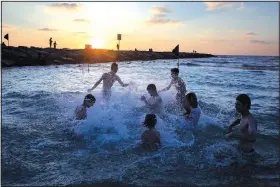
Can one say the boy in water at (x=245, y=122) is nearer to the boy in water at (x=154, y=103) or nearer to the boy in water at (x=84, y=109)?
the boy in water at (x=154, y=103)

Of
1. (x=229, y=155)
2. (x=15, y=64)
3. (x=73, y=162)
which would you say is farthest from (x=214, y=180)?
(x=15, y=64)

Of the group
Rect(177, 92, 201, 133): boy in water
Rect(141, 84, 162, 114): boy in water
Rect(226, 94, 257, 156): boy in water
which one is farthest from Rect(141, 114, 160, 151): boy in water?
Rect(141, 84, 162, 114): boy in water

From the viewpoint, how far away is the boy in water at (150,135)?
720 centimetres

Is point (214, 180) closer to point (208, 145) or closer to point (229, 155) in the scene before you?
point (229, 155)

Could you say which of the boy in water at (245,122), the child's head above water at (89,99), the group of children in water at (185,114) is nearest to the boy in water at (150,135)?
the group of children in water at (185,114)

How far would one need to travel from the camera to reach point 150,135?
24.0 ft

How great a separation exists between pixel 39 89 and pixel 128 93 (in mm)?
6318

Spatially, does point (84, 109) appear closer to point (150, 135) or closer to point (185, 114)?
point (150, 135)

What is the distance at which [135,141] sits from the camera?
8180 millimetres

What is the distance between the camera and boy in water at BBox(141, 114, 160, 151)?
7195 mm

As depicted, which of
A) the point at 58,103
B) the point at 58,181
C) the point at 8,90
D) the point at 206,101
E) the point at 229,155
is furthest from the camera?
the point at 8,90

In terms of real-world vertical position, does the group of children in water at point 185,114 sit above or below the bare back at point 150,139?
above

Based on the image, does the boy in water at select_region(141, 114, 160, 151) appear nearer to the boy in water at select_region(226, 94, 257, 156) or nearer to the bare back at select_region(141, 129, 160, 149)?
the bare back at select_region(141, 129, 160, 149)

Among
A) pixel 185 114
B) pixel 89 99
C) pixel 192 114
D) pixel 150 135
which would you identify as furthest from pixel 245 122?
pixel 89 99
